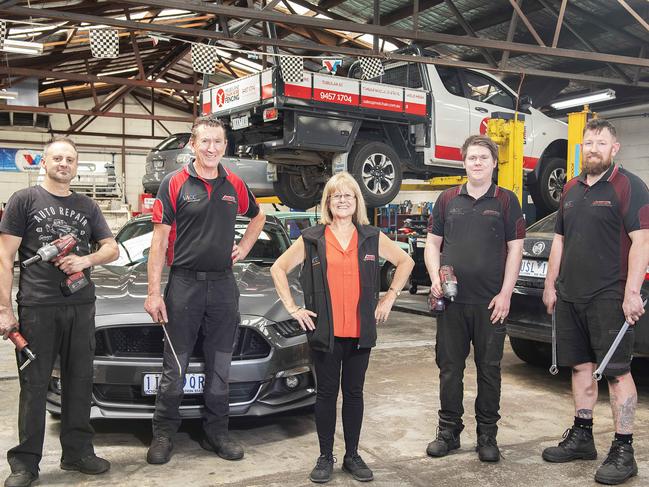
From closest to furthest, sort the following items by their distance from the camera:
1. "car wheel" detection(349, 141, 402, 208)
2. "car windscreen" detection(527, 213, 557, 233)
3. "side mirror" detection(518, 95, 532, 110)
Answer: "car windscreen" detection(527, 213, 557, 233)
"car wheel" detection(349, 141, 402, 208)
"side mirror" detection(518, 95, 532, 110)

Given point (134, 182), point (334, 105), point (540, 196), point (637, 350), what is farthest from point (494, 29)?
point (134, 182)

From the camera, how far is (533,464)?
124 inches

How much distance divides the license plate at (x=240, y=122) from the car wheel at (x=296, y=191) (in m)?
1.24

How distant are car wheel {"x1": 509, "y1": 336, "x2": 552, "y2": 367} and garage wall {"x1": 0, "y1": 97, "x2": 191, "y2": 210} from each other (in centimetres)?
2135

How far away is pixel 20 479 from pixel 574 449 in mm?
2617

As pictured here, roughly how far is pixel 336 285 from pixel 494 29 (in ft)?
34.3

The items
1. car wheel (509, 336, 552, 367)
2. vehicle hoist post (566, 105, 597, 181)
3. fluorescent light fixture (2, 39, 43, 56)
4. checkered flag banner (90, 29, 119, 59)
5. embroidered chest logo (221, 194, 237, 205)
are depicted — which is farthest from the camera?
checkered flag banner (90, 29, 119, 59)

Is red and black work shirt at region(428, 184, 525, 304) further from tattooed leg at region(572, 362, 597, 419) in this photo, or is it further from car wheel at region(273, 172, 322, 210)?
car wheel at region(273, 172, 322, 210)

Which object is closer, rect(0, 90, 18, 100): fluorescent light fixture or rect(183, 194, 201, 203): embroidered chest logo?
rect(183, 194, 201, 203): embroidered chest logo

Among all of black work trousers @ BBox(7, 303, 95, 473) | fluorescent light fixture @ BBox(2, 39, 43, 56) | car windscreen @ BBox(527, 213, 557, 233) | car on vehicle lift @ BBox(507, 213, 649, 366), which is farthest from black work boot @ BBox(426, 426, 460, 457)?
fluorescent light fixture @ BBox(2, 39, 43, 56)

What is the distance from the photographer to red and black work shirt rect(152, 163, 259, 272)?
311 cm

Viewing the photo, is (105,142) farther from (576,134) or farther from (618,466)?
(618,466)

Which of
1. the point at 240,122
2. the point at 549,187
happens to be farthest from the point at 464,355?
the point at 549,187

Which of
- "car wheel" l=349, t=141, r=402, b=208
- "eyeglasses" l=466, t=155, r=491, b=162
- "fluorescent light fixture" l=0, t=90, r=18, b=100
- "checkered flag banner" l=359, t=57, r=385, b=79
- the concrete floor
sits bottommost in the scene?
the concrete floor
